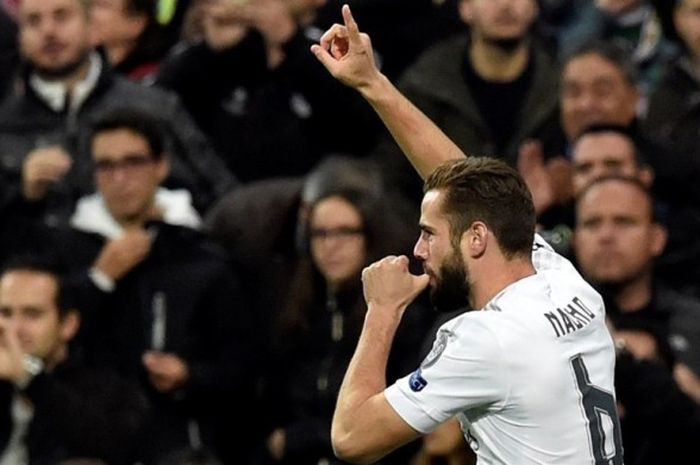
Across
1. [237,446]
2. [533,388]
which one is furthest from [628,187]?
[533,388]

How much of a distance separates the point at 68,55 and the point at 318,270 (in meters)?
1.68

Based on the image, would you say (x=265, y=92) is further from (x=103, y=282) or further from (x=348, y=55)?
(x=348, y=55)

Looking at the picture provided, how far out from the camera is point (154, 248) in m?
8.92

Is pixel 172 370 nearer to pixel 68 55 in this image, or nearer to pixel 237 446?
pixel 237 446

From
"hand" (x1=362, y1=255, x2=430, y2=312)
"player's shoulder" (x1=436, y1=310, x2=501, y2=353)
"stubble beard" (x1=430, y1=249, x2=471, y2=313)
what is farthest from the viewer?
"hand" (x1=362, y1=255, x2=430, y2=312)

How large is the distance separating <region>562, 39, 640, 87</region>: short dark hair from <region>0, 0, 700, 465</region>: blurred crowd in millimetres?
15

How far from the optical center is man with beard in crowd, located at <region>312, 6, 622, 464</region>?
5.71 meters

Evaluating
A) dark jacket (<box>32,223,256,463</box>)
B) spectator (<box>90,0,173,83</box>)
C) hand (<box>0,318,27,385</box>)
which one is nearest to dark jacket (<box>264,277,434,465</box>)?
dark jacket (<box>32,223,256,463</box>)

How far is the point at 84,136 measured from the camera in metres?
9.49

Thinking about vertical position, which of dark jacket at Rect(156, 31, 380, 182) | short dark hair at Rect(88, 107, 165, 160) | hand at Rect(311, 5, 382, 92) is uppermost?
hand at Rect(311, 5, 382, 92)

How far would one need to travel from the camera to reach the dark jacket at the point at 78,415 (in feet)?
27.2

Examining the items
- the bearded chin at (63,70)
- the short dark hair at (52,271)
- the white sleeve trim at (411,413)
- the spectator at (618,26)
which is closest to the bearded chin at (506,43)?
the spectator at (618,26)

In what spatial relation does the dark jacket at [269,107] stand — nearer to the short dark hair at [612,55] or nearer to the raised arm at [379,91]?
the short dark hair at [612,55]

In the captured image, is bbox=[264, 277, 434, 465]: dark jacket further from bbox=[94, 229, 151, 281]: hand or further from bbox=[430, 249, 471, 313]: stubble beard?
bbox=[430, 249, 471, 313]: stubble beard
